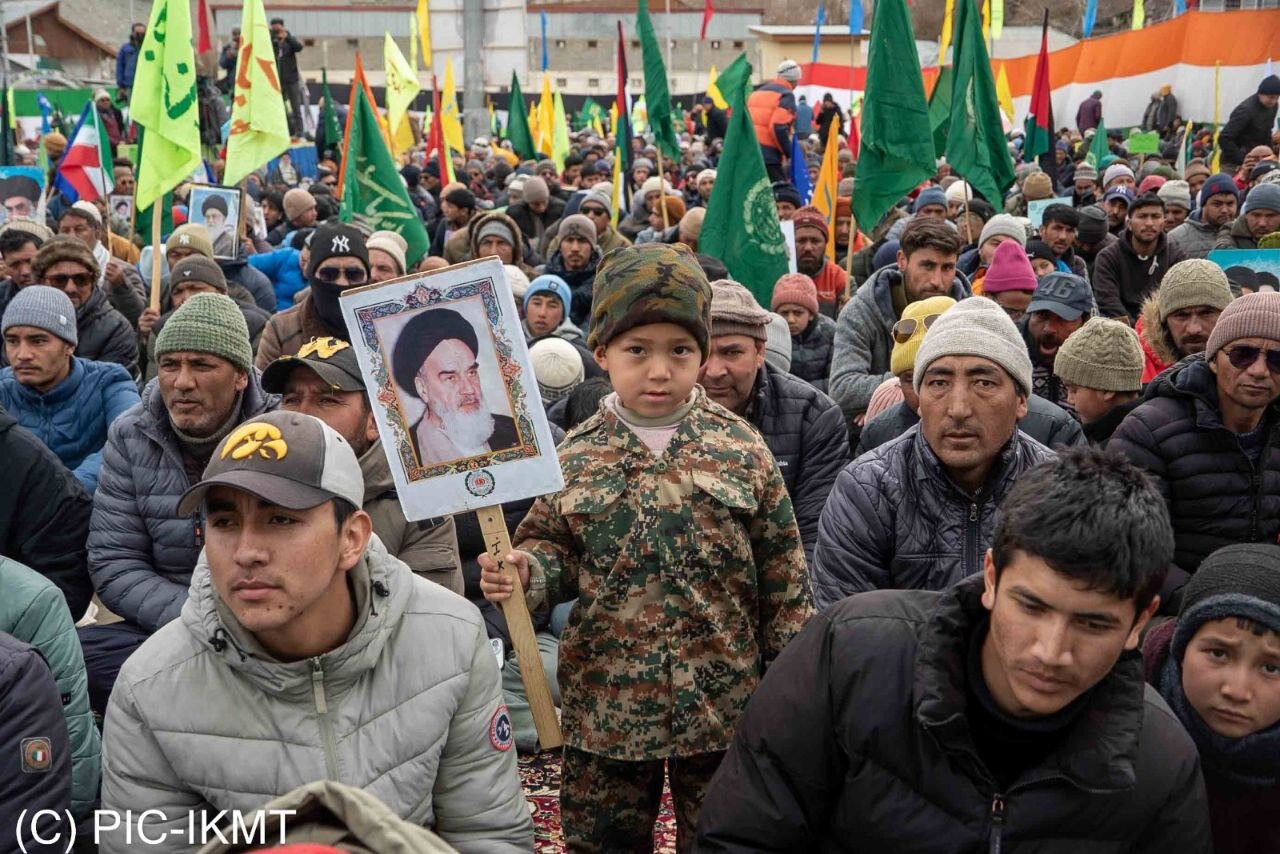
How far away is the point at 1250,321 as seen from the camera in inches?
162

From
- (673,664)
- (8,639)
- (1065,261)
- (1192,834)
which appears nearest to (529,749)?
(673,664)

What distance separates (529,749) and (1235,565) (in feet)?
9.61

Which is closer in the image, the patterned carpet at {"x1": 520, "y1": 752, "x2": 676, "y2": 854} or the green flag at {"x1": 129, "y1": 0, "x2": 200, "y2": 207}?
the patterned carpet at {"x1": 520, "y1": 752, "x2": 676, "y2": 854}

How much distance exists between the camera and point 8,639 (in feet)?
9.32

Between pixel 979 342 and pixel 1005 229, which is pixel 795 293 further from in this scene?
pixel 979 342

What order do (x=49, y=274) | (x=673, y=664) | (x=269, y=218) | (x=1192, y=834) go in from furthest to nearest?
(x=269, y=218), (x=49, y=274), (x=673, y=664), (x=1192, y=834)

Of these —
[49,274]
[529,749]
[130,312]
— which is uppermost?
[49,274]

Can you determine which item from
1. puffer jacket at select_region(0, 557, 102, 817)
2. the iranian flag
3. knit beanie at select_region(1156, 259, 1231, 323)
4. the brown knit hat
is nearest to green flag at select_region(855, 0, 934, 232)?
knit beanie at select_region(1156, 259, 1231, 323)

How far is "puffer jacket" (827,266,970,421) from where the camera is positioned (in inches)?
226

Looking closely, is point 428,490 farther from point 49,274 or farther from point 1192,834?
point 49,274

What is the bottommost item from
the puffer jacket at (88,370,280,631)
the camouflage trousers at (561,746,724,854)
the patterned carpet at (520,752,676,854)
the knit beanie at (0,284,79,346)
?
the patterned carpet at (520,752,676,854)

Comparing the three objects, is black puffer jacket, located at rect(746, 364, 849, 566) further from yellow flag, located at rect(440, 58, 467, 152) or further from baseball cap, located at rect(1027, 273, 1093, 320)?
yellow flag, located at rect(440, 58, 467, 152)

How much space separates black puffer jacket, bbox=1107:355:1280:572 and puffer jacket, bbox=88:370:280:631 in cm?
293

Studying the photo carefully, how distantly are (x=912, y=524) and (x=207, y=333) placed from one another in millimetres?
2305
